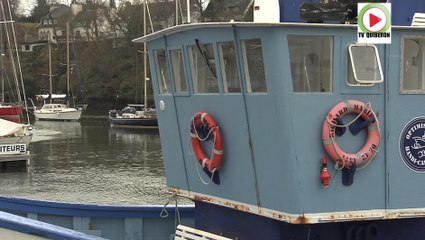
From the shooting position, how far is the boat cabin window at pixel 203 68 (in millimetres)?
7441

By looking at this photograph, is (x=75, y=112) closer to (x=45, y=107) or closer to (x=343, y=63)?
(x=45, y=107)

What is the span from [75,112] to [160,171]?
4585 centimetres

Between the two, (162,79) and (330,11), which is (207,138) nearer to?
(162,79)

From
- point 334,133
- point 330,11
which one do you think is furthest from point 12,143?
point 334,133

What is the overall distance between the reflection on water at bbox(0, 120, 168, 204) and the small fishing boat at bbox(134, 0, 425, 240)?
15.8 meters

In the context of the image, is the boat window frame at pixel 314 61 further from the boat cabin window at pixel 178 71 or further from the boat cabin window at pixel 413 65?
the boat cabin window at pixel 178 71

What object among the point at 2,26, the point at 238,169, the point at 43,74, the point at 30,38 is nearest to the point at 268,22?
the point at 238,169

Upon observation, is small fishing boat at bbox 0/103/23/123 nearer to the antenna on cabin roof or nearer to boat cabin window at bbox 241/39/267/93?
boat cabin window at bbox 241/39/267/93

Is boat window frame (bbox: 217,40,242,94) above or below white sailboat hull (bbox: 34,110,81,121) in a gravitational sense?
above

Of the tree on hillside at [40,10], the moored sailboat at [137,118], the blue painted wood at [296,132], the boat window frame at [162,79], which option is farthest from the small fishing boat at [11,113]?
the tree on hillside at [40,10]

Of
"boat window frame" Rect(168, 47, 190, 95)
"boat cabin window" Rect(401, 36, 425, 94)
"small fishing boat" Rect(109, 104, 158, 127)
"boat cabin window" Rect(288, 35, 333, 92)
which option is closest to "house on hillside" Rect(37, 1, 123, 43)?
"small fishing boat" Rect(109, 104, 158, 127)

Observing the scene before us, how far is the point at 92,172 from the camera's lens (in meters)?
31.3

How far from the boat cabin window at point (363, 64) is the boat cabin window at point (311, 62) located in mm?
252

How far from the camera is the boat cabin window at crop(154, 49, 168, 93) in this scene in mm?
8539
